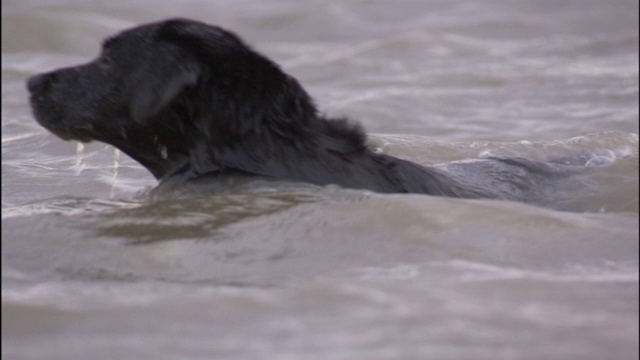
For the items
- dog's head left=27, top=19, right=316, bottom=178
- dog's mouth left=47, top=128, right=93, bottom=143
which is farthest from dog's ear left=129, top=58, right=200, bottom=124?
dog's mouth left=47, top=128, right=93, bottom=143

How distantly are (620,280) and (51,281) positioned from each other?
6.34ft

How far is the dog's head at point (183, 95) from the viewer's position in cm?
526

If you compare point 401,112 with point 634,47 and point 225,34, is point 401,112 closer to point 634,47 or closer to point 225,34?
point 634,47

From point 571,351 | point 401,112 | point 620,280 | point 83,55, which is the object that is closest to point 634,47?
point 401,112

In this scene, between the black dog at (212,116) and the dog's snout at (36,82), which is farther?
the dog's snout at (36,82)

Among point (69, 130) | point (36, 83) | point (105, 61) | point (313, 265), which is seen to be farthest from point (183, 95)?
point (313, 265)

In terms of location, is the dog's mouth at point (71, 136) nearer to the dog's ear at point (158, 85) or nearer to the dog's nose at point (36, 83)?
the dog's nose at point (36, 83)

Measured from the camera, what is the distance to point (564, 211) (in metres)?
5.40

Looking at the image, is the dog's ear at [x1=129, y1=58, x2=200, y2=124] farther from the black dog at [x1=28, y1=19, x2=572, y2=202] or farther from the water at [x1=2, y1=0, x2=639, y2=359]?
the water at [x1=2, y1=0, x2=639, y2=359]

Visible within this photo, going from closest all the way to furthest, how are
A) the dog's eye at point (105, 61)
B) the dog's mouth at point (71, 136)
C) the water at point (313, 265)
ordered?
the water at point (313, 265) < the dog's eye at point (105, 61) < the dog's mouth at point (71, 136)

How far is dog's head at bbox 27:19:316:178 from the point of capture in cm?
526

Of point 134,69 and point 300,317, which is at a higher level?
point 134,69

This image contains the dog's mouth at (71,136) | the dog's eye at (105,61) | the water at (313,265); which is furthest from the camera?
the dog's mouth at (71,136)

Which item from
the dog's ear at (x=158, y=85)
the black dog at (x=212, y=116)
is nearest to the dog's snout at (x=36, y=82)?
the black dog at (x=212, y=116)
